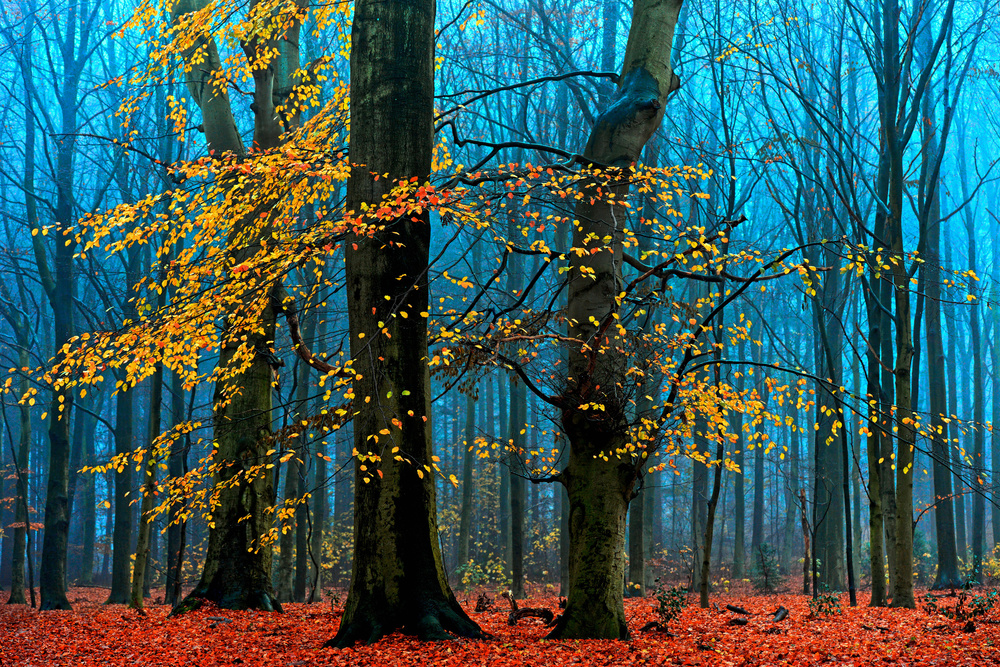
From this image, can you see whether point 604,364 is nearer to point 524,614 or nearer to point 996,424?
point 524,614

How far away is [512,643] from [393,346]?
2473 millimetres

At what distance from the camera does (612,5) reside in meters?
13.9

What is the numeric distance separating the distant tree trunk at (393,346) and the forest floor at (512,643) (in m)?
0.37

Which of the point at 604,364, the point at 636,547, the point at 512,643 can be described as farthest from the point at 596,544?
the point at 636,547

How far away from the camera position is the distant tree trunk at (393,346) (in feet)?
16.6

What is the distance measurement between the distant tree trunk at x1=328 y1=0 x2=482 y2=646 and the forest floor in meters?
0.37

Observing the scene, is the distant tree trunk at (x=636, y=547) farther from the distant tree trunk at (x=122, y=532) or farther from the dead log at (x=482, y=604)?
the distant tree trunk at (x=122, y=532)

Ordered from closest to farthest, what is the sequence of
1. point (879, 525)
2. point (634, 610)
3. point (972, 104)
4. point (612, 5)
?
point (879, 525) → point (634, 610) → point (612, 5) → point (972, 104)

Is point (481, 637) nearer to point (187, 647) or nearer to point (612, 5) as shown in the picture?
point (187, 647)

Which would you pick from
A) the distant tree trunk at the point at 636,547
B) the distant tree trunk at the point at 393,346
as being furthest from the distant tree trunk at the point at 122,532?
the distant tree trunk at the point at 393,346

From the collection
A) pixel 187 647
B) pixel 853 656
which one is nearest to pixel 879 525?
pixel 853 656

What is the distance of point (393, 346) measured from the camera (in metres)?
5.41

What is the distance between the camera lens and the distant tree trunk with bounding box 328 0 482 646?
5066 mm

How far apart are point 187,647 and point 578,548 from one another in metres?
3.39
